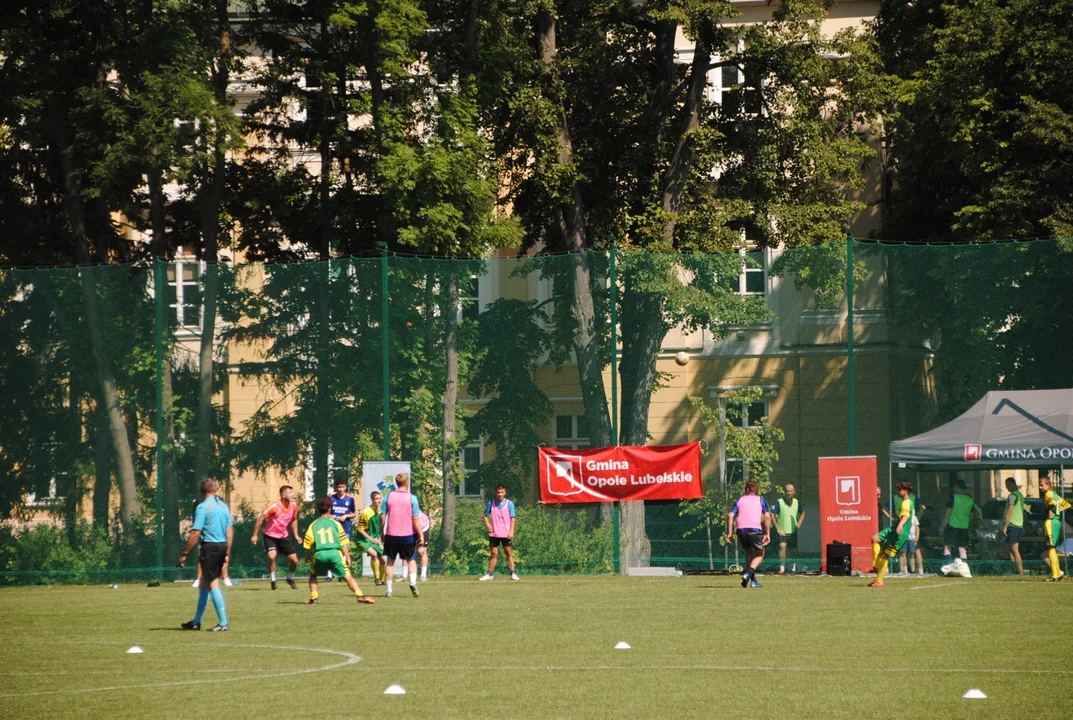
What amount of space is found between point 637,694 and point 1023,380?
54.7 feet

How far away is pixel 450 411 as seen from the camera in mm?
26406

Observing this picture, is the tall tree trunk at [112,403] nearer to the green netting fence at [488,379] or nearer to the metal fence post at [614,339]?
the green netting fence at [488,379]

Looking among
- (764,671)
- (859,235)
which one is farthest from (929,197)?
(764,671)

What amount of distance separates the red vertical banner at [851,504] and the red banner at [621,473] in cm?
229

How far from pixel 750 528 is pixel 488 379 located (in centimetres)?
632

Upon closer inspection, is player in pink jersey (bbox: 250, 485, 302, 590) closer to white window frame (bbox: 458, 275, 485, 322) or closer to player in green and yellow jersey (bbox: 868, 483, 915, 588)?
white window frame (bbox: 458, 275, 485, 322)

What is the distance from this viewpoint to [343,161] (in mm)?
31234

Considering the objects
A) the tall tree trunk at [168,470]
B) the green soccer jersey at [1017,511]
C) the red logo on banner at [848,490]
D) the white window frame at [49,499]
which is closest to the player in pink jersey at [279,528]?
the tall tree trunk at [168,470]

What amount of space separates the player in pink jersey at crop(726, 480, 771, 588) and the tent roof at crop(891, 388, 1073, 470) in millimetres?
2845

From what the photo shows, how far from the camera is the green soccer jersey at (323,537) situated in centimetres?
1967

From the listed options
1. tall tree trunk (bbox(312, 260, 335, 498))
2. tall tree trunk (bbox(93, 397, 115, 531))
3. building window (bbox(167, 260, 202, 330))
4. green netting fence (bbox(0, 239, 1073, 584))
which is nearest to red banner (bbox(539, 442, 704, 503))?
green netting fence (bbox(0, 239, 1073, 584))

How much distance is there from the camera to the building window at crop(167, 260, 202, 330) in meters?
26.7

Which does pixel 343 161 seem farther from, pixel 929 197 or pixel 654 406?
pixel 929 197

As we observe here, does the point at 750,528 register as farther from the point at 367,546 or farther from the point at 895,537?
the point at 367,546
